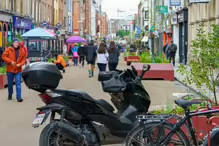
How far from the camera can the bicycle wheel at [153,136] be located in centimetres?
573

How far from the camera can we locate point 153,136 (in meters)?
5.84

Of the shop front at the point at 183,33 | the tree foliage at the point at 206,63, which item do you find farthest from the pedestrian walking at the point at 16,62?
the shop front at the point at 183,33

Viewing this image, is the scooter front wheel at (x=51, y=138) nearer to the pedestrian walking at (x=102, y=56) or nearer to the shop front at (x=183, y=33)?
the pedestrian walking at (x=102, y=56)

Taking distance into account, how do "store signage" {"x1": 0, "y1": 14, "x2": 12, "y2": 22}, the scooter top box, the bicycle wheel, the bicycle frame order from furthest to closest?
"store signage" {"x1": 0, "y1": 14, "x2": 12, "y2": 22} → the scooter top box → the bicycle wheel → the bicycle frame

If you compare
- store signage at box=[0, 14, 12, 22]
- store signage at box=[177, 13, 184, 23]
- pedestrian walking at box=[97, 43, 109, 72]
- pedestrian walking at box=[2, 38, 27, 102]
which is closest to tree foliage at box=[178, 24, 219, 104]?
pedestrian walking at box=[2, 38, 27, 102]

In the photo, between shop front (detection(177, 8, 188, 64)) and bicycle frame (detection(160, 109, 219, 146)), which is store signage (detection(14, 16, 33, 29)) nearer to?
shop front (detection(177, 8, 188, 64))

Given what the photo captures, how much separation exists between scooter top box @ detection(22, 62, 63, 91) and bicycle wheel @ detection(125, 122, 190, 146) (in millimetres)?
1278

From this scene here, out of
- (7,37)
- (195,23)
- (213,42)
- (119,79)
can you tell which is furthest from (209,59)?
(7,37)

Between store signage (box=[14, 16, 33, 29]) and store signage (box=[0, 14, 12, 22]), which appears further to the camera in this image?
store signage (box=[14, 16, 33, 29])

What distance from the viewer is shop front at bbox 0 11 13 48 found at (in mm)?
36128

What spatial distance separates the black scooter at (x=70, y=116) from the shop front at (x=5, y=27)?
29097mm

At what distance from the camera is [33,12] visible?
51281mm

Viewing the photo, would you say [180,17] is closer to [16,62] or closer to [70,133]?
[16,62]

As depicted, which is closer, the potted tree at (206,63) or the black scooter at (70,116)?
the black scooter at (70,116)
